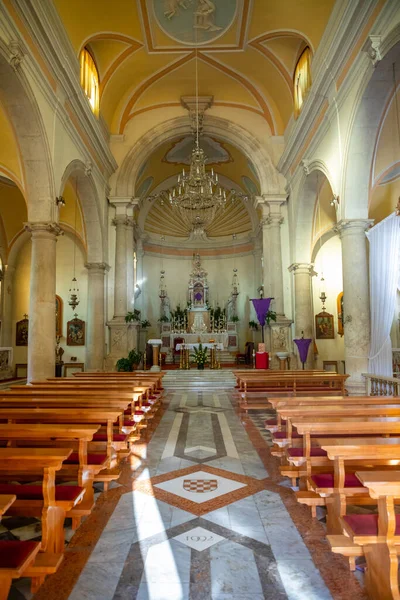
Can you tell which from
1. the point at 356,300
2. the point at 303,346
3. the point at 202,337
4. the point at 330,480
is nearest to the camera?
the point at 330,480

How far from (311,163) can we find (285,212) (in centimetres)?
380

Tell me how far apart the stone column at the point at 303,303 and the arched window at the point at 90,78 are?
8.25 m

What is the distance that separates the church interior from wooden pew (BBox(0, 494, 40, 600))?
2 cm

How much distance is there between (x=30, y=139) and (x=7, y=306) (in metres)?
9.07

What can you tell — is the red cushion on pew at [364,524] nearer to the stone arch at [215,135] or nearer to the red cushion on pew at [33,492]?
the red cushion on pew at [33,492]

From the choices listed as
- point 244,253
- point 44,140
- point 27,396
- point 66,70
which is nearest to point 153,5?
point 66,70

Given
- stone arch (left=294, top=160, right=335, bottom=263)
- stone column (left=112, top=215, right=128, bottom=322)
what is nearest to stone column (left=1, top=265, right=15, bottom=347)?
stone column (left=112, top=215, right=128, bottom=322)

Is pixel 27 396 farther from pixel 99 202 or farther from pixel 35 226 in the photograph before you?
pixel 99 202

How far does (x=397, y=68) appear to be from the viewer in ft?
22.8

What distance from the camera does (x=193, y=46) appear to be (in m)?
12.4

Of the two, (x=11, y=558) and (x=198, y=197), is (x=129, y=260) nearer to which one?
(x=198, y=197)

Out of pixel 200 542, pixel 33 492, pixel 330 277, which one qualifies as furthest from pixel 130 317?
pixel 200 542

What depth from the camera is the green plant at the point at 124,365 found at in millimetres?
12469

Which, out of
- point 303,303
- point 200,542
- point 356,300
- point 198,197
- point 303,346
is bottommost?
point 200,542
